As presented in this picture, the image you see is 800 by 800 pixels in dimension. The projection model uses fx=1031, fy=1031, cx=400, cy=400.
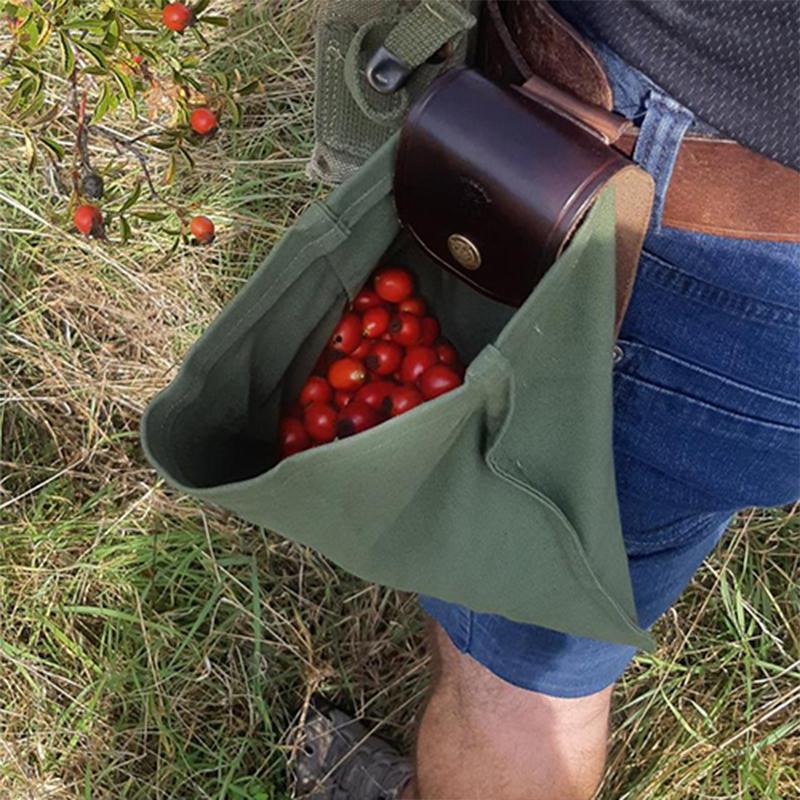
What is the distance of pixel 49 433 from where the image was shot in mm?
2053

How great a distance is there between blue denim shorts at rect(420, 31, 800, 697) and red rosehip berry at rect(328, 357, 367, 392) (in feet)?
0.83

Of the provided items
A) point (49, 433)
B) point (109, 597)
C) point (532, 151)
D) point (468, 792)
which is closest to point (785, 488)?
point (532, 151)

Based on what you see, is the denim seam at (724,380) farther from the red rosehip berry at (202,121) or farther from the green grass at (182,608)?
the green grass at (182,608)

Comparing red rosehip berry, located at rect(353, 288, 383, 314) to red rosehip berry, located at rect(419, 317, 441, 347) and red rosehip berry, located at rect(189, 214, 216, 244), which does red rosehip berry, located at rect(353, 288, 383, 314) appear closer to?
red rosehip berry, located at rect(419, 317, 441, 347)

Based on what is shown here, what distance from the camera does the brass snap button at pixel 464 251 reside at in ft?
2.89

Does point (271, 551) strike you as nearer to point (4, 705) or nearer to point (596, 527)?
→ point (4, 705)

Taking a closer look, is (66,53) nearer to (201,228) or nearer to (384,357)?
(201,228)

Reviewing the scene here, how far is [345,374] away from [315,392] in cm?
3

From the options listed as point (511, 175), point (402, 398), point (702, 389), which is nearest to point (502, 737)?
point (402, 398)

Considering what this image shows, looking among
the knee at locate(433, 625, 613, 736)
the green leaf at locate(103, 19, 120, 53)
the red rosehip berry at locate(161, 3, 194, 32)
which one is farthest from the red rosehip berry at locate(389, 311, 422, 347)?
the red rosehip berry at locate(161, 3, 194, 32)

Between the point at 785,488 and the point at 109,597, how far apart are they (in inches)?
53.6

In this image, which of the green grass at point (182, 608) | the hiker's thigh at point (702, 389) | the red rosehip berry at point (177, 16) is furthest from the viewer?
the green grass at point (182, 608)

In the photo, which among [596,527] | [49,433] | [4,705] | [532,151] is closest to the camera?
[532,151]

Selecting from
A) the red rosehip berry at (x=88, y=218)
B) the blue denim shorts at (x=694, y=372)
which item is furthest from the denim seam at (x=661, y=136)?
the red rosehip berry at (x=88, y=218)
